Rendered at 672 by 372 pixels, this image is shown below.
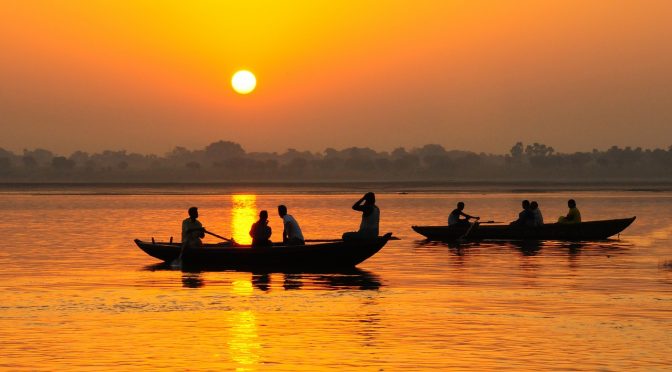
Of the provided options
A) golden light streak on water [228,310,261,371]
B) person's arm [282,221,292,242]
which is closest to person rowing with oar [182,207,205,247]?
person's arm [282,221,292,242]

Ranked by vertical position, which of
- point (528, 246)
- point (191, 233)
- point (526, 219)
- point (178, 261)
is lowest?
point (528, 246)

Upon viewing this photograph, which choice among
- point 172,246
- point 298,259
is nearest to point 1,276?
point 172,246

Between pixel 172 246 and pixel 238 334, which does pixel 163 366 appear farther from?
pixel 172 246

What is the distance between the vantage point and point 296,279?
1266 inches

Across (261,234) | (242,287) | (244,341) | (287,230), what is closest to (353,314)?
(244,341)

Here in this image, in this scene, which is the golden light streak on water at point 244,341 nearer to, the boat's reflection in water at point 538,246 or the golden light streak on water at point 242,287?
the golden light streak on water at point 242,287

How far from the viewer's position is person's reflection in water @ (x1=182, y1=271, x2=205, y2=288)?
30.8 m

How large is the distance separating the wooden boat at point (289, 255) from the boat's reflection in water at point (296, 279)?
0.81 ft

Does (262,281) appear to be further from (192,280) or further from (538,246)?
(538,246)

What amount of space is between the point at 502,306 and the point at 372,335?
5.17m

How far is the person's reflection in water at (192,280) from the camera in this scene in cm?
3075

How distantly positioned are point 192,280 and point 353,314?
29.0ft

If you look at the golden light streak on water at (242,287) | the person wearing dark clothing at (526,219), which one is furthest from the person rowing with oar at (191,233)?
the person wearing dark clothing at (526,219)

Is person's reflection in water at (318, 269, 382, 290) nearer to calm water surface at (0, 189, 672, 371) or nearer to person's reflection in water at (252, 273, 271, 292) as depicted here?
calm water surface at (0, 189, 672, 371)
